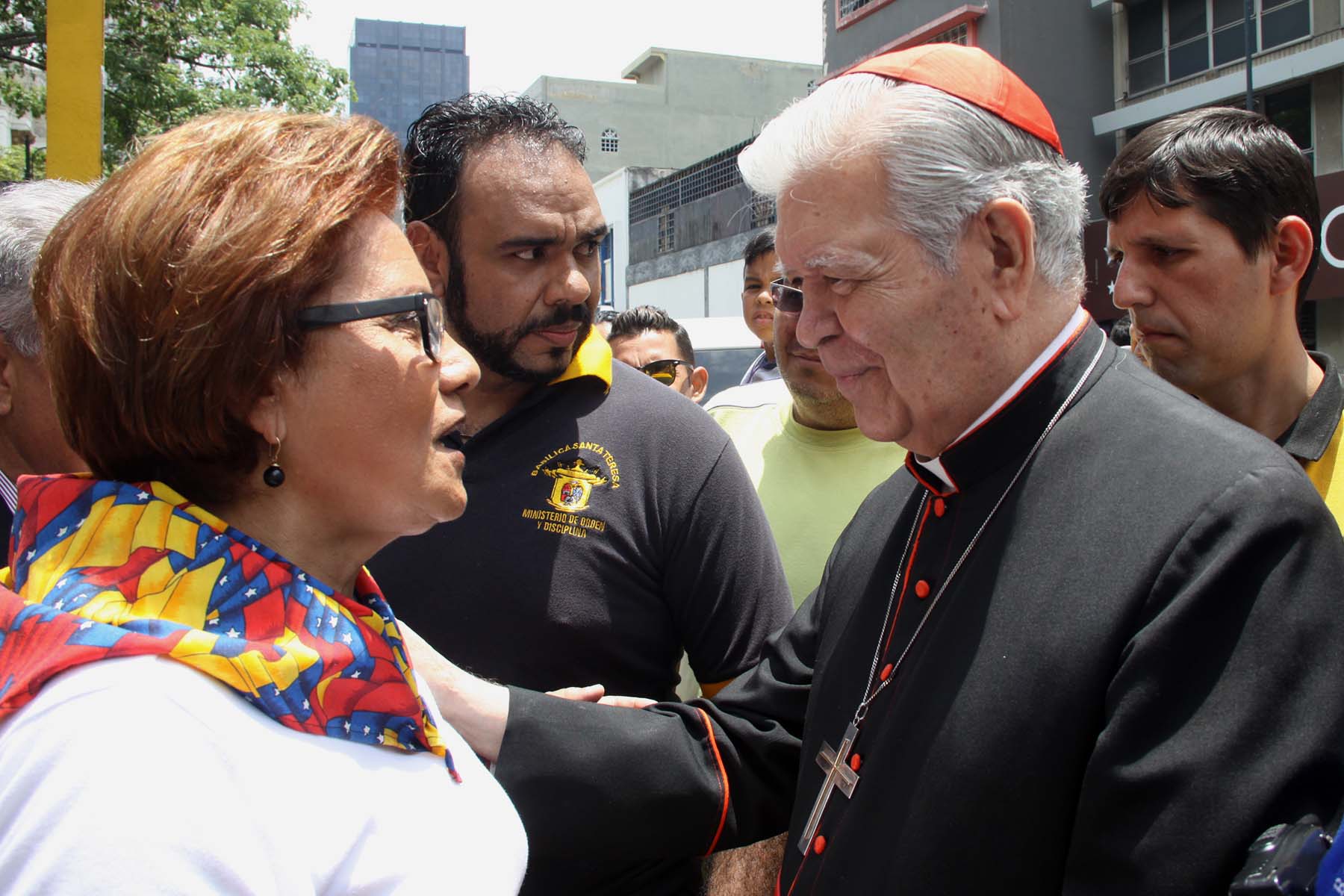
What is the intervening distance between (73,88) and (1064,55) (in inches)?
797

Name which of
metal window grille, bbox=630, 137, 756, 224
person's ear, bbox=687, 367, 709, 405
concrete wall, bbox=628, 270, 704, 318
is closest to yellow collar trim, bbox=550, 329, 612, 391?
person's ear, bbox=687, 367, 709, 405

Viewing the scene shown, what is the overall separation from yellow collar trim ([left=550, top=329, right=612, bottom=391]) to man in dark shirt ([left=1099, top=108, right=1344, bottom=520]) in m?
1.28

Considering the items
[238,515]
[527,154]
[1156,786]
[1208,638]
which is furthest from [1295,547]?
[527,154]

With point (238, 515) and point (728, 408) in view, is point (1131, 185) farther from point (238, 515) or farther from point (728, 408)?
point (238, 515)

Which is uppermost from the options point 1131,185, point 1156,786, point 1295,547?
point 1131,185

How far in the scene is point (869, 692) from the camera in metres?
1.71

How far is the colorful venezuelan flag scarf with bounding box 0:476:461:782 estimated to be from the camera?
45.1 inches

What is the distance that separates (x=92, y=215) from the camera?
4.36 feet

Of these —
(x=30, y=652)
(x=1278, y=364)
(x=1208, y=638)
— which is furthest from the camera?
(x=1278, y=364)

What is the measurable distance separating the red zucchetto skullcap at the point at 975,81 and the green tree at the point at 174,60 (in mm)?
13600

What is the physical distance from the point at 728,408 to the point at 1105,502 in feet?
8.12

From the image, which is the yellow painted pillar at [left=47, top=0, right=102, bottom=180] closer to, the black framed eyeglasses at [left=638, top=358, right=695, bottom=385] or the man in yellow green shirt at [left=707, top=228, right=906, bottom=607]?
the black framed eyeglasses at [left=638, top=358, right=695, bottom=385]

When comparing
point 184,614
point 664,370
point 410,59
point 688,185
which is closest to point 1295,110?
point 688,185

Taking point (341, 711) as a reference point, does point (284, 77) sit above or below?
above
